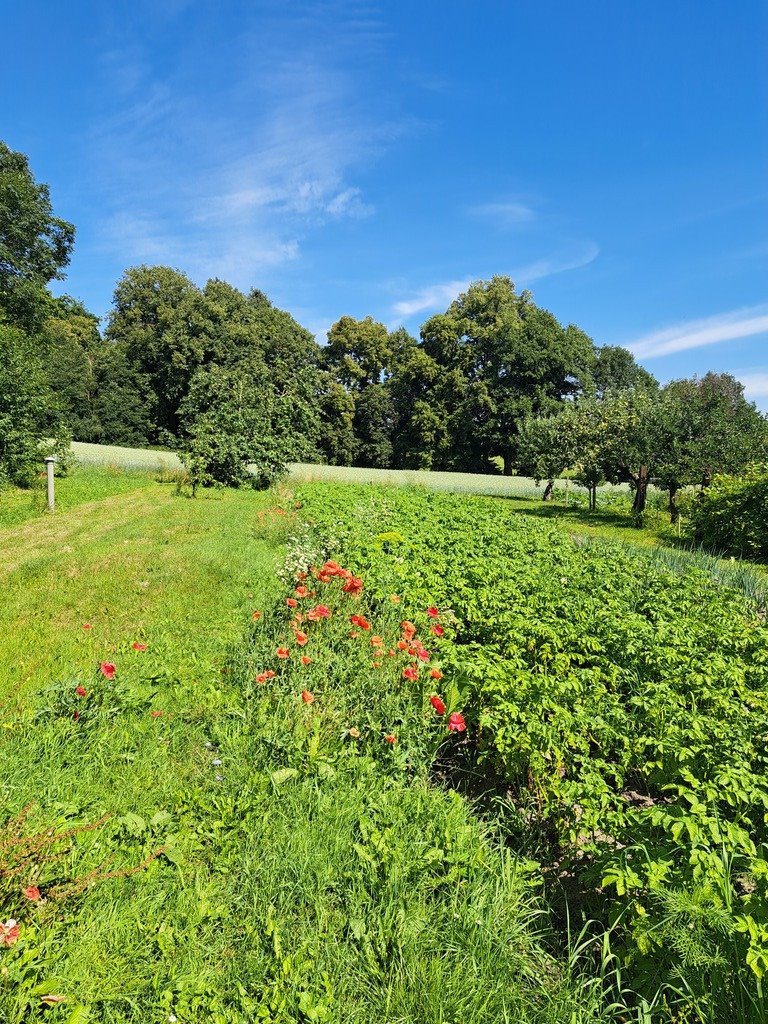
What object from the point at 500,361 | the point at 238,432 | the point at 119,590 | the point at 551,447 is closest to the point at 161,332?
the point at 500,361

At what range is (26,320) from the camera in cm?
3169

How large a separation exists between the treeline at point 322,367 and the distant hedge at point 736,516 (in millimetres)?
7448

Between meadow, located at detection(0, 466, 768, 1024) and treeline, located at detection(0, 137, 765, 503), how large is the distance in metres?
17.6

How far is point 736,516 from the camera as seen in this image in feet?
45.0

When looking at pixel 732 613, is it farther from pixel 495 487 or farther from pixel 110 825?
pixel 495 487

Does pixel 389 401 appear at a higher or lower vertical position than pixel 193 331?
lower

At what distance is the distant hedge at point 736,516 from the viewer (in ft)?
42.9

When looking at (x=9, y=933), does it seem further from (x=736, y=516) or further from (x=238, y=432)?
(x=238, y=432)

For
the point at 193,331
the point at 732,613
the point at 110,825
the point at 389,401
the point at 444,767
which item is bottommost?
the point at 444,767

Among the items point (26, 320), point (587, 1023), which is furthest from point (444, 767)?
point (26, 320)

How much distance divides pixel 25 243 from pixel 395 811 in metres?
39.7

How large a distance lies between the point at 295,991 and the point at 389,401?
50305 mm

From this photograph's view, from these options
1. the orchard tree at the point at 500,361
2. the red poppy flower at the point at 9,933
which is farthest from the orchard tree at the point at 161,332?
the red poppy flower at the point at 9,933

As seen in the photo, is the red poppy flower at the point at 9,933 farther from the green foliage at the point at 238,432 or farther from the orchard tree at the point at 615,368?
the orchard tree at the point at 615,368
